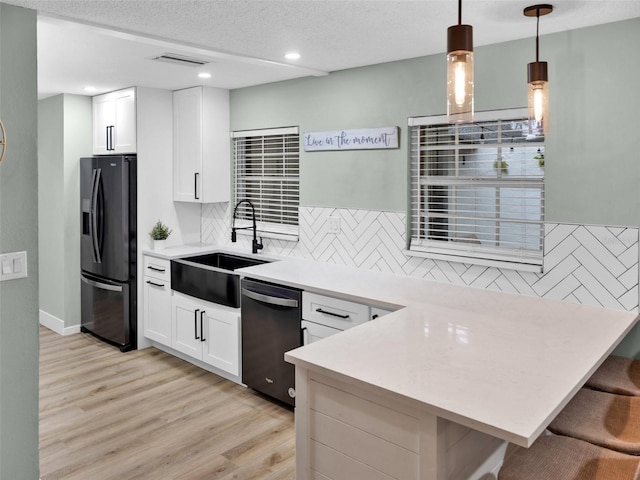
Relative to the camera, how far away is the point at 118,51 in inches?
131

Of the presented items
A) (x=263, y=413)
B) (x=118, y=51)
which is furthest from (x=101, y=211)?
(x=263, y=413)

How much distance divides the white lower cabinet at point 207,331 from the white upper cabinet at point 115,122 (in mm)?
1481

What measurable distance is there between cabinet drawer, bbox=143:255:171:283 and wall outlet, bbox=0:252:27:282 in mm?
1932

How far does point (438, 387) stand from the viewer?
5.52 ft

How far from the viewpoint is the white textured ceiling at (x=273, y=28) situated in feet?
7.94

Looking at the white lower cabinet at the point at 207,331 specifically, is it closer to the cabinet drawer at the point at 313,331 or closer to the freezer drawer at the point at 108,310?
the freezer drawer at the point at 108,310

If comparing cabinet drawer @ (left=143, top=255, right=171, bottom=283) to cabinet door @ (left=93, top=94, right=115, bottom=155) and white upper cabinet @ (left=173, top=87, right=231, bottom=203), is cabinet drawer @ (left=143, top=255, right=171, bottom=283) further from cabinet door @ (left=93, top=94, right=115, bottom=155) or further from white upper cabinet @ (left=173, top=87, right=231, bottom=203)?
cabinet door @ (left=93, top=94, right=115, bottom=155)

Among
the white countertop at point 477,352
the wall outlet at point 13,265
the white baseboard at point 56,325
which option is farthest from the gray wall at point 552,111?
the white baseboard at point 56,325

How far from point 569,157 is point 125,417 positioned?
3.11m

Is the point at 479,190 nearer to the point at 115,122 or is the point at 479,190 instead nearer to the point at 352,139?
the point at 352,139

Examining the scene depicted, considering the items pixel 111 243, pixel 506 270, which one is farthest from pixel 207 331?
pixel 506 270

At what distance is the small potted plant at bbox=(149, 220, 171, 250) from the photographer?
470 cm

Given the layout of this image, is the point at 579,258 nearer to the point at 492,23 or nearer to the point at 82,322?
the point at 492,23

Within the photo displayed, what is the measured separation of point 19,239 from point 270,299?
4.97 ft
